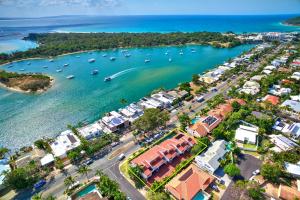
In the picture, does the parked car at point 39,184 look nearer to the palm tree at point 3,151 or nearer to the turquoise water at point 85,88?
the palm tree at point 3,151

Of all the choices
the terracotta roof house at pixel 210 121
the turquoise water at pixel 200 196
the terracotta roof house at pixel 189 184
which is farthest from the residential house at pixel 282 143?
the turquoise water at pixel 200 196

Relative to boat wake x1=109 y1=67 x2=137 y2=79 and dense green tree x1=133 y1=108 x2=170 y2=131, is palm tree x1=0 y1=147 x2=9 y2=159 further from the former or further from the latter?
boat wake x1=109 y1=67 x2=137 y2=79

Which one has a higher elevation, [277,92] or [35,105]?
[277,92]

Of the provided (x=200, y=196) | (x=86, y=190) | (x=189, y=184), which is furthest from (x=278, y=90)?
(x=86, y=190)

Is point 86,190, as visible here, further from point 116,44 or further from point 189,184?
point 116,44

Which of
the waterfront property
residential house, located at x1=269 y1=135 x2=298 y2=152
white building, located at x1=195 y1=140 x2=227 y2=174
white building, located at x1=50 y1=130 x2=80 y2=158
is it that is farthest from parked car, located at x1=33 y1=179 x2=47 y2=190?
residential house, located at x1=269 y1=135 x2=298 y2=152

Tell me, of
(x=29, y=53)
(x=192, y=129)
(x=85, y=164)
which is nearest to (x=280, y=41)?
(x=192, y=129)

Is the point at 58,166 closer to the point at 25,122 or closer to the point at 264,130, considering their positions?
the point at 25,122
